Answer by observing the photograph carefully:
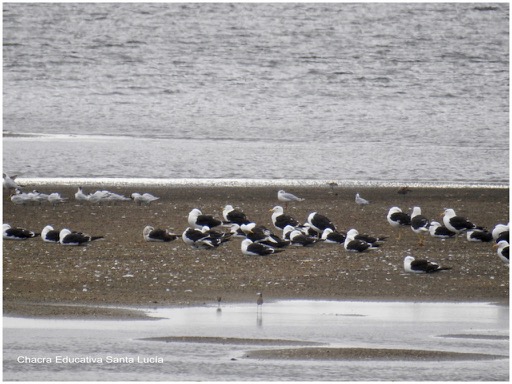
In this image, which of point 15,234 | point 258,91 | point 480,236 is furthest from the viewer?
point 258,91

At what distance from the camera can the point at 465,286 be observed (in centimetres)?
1339

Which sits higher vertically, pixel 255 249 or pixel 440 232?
pixel 255 249

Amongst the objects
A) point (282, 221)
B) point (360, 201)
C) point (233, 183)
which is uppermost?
point (282, 221)

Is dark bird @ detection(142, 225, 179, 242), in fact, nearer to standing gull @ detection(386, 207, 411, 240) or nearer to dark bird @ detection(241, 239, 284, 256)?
dark bird @ detection(241, 239, 284, 256)

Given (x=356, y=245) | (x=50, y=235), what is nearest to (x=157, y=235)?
(x=50, y=235)

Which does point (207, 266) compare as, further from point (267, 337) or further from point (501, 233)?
point (501, 233)

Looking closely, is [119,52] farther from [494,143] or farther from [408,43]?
[494,143]

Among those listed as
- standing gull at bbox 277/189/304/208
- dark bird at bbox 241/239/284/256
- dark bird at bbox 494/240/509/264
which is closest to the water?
standing gull at bbox 277/189/304/208

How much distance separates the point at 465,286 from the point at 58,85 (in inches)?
1311

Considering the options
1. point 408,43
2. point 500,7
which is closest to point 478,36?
point 408,43

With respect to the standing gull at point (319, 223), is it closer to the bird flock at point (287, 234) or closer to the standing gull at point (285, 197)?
the bird flock at point (287, 234)

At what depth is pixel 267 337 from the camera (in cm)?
1075

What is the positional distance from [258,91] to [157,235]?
28.6 meters

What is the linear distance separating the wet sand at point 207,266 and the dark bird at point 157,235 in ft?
0.36
